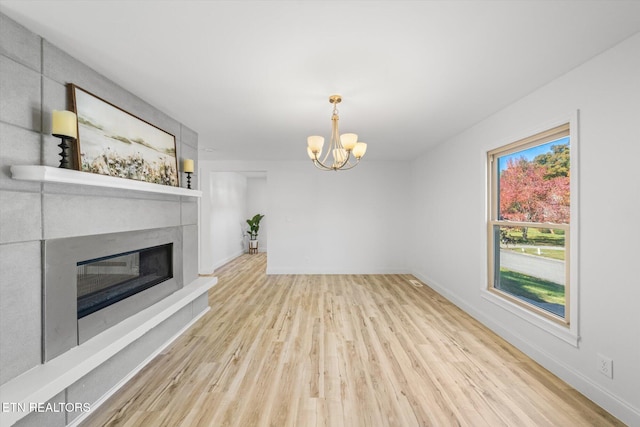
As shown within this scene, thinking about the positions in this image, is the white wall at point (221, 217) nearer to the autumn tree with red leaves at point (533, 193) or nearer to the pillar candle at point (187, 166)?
the pillar candle at point (187, 166)

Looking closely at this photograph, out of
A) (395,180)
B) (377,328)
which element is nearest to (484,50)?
(377,328)

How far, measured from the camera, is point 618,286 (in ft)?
6.04

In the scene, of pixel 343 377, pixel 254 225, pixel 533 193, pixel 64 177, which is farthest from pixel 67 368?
pixel 254 225

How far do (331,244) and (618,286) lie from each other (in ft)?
14.9

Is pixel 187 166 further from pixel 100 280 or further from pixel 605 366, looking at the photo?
pixel 605 366

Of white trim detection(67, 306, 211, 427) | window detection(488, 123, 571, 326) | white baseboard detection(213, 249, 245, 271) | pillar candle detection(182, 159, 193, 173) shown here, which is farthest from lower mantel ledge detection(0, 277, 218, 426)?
white baseboard detection(213, 249, 245, 271)

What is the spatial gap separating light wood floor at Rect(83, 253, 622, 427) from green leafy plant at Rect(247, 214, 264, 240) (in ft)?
15.3

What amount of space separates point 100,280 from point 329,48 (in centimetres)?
245

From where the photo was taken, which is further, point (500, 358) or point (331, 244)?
point (331, 244)

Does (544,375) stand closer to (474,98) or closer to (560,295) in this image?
(560,295)

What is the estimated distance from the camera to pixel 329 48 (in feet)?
6.06

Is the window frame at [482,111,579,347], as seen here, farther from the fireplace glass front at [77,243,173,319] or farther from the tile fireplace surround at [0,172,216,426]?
the fireplace glass front at [77,243,173,319]

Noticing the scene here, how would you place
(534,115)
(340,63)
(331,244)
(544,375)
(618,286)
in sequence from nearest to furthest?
(618,286)
(340,63)
(544,375)
(534,115)
(331,244)

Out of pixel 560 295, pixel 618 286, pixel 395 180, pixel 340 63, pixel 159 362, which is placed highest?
pixel 340 63
